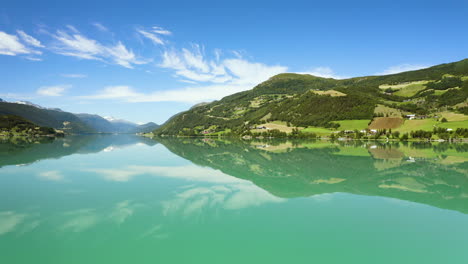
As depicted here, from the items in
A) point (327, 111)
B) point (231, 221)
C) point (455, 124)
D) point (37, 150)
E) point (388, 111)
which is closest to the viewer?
point (231, 221)

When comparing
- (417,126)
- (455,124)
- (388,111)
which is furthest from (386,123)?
(455,124)

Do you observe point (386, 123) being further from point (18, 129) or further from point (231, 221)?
point (18, 129)

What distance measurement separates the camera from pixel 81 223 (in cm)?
1155

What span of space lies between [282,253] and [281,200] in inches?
291

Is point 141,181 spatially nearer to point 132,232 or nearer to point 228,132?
point 132,232

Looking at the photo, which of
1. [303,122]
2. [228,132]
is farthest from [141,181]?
[228,132]

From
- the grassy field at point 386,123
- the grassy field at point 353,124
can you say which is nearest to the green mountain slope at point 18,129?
the grassy field at point 353,124

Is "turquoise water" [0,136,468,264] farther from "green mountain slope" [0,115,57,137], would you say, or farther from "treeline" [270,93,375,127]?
"green mountain slope" [0,115,57,137]

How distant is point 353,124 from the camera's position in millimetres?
139125

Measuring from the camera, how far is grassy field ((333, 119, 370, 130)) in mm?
133613

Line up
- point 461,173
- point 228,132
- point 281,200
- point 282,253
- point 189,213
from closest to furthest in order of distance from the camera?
point 282,253
point 189,213
point 281,200
point 461,173
point 228,132

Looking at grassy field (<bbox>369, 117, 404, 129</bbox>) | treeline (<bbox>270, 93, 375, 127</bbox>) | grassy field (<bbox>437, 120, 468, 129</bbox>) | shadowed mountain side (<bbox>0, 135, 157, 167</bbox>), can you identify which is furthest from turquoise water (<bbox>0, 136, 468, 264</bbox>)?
treeline (<bbox>270, 93, 375, 127</bbox>)

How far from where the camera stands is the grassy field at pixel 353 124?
13361cm

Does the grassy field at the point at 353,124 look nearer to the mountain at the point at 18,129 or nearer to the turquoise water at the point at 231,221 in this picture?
the turquoise water at the point at 231,221
